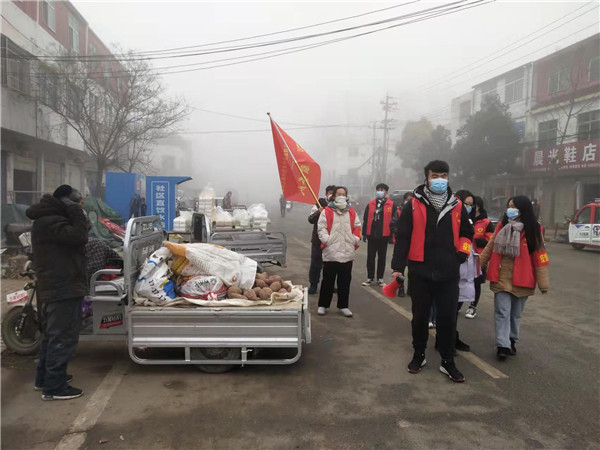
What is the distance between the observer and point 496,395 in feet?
11.8

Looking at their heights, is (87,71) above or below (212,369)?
above

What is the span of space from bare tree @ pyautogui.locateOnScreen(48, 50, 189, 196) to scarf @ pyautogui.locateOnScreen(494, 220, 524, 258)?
1874cm

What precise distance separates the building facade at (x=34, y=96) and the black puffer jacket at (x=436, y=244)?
45.6ft

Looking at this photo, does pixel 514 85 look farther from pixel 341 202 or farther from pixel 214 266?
pixel 214 266

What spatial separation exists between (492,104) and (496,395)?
1107 inches

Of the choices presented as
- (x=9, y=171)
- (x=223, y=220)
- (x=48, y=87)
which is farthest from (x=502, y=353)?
(x=48, y=87)

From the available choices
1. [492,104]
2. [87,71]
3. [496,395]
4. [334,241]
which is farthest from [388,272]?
[492,104]

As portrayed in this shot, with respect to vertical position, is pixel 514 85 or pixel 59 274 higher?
pixel 514 85

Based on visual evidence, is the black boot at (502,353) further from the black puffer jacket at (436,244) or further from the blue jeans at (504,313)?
the black puffer jacket at (436,244)

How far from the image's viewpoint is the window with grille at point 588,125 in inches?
891

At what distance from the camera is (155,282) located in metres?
3.91

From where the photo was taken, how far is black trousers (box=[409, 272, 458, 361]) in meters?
3.94

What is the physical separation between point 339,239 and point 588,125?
945 inches

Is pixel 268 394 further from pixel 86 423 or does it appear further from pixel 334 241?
pixel 334 241
